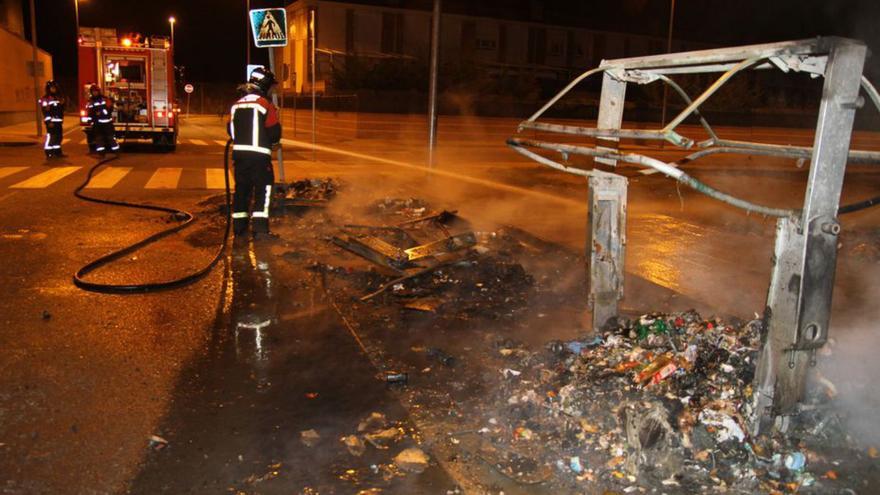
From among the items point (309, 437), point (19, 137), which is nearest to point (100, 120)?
point (19, 137)

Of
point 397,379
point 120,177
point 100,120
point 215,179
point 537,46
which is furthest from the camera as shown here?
point 537,46

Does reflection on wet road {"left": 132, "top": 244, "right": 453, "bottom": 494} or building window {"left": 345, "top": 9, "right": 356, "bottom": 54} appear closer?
reflection on wet road {"left": 132, "top": 244, "right": 453, "bottom": 494}

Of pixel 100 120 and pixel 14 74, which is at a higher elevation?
pixel 14 74

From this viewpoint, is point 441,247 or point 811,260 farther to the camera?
point 441,247

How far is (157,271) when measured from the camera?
271 inches

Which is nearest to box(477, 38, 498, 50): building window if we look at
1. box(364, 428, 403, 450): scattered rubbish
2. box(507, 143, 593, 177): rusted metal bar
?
box(507, 143, 593, 177): rusted metal bar

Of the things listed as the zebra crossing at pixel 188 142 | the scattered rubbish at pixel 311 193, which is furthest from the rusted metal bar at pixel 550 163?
the zebra crossing at pixel 188 142

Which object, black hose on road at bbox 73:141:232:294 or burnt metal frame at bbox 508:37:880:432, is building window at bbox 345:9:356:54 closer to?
black hose on road at bbox 73:141:232:294

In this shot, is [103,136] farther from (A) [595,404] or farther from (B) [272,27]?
(A) [595,404]

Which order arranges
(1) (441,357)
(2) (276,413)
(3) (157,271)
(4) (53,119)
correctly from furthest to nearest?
(4) (53,119) → (3) (157,271) → (1) (441,357) → (2) (276,413)

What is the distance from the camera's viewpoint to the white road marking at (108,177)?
12.5 meters

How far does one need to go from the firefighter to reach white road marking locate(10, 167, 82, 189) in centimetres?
305

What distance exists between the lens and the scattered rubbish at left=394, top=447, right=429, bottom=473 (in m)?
3.42

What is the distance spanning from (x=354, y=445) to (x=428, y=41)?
38569 millimetres
